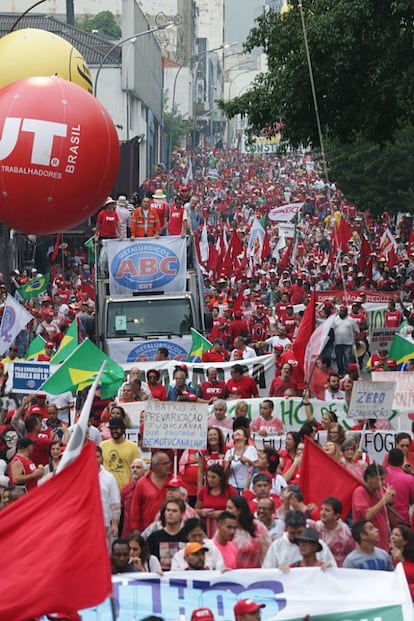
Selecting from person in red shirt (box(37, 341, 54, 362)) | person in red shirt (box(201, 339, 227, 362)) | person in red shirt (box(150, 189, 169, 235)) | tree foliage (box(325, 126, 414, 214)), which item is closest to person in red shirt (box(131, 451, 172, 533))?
person in red shirt (box(201, 339, 227, 362))

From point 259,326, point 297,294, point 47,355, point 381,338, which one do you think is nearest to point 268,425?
point 47,355

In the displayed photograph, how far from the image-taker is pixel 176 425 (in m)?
12.6

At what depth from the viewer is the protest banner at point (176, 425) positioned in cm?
1249

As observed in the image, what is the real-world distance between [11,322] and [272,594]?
43.5ft

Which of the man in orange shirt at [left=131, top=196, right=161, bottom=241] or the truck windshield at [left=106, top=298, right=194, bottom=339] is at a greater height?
the man in orange shirt at [left=131, top=196, right=161, bottom=241]

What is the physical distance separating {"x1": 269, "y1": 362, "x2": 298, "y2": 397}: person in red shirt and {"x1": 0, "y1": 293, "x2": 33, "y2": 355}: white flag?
4.88 metres

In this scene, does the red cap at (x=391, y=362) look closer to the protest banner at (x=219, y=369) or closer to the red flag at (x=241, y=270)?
the protest banner at (x=219, y=369)

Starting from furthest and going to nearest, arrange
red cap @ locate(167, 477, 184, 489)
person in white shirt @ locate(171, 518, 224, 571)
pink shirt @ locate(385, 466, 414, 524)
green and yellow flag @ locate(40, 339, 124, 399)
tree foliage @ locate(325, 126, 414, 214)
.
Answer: tree foliage @ locate(325, 126, 414, 214) < green and yellow flag @ locate(40, 339, 124, 399) < pink shirt @ locate(385, 466, 414, 524) < red cap @ locate(167, 477, 184, 489) < person in white shirt @ locate(171, 518, 224, 571)

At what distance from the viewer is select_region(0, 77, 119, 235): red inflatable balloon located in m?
18.3

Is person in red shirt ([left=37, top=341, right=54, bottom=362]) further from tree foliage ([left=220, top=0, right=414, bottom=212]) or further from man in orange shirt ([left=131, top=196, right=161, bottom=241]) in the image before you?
tree foliage ([left=220, top=0, right=414, bottom=212])

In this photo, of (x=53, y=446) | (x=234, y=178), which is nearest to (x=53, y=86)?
(x=53, y=446)

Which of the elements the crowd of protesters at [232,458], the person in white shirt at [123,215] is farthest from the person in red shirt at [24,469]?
the person in white shirt at [123,215]

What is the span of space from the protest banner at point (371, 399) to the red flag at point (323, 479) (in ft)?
7.09

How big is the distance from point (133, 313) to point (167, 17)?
106541 millimetres
